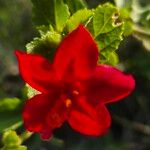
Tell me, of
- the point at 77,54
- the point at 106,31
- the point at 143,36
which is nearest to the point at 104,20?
the point at 106,31

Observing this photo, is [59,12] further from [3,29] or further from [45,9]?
[3,29]

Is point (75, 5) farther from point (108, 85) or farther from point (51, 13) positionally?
point (108, 85)

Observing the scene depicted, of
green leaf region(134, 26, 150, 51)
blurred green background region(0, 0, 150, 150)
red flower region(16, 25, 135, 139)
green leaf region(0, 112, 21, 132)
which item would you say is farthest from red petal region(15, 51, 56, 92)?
blurred green background region(0, 0, 150, 150)

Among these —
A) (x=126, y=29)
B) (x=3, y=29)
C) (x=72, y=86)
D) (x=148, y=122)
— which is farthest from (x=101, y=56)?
(x=148, y=122)

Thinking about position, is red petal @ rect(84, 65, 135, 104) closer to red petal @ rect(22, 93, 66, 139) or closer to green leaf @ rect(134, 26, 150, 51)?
red petal @ rect(22, 93, 66, 139)

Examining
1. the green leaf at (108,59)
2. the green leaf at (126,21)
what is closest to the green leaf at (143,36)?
the green leaf at (126,21)
